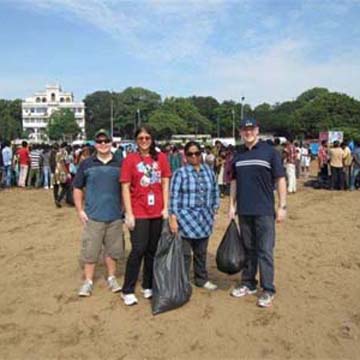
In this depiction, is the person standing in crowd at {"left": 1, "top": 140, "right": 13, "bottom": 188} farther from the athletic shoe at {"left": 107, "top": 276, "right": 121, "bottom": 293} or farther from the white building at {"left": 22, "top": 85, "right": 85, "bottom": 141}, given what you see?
the white building at {"left": 22, "top": 85, "right": 85, "bottom": 141}

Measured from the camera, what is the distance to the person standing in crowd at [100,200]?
495 cm

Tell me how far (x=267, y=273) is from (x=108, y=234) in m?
1.65

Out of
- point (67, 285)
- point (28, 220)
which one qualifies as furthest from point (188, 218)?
point (28, 220)

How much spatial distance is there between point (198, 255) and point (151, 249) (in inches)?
23.9

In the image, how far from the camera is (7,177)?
1712cm

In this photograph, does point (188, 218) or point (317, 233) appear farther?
point (317, 233)

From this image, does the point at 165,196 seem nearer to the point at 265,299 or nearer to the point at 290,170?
the point at 265,299

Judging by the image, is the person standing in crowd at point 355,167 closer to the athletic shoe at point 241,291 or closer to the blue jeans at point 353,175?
the blue jeans at point 353,175

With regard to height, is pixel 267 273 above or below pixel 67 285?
above

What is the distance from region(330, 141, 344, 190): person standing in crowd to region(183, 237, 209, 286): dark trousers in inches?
424

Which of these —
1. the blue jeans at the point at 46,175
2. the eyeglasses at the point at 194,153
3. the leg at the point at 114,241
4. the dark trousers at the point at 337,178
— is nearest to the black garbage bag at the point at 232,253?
the eyeglasses at the point at 194,153

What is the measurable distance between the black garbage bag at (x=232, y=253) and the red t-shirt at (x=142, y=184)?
0.75m

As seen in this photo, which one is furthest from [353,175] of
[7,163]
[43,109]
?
[43,109]

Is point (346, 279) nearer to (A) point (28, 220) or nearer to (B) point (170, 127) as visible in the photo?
(A) point (28, 220)
